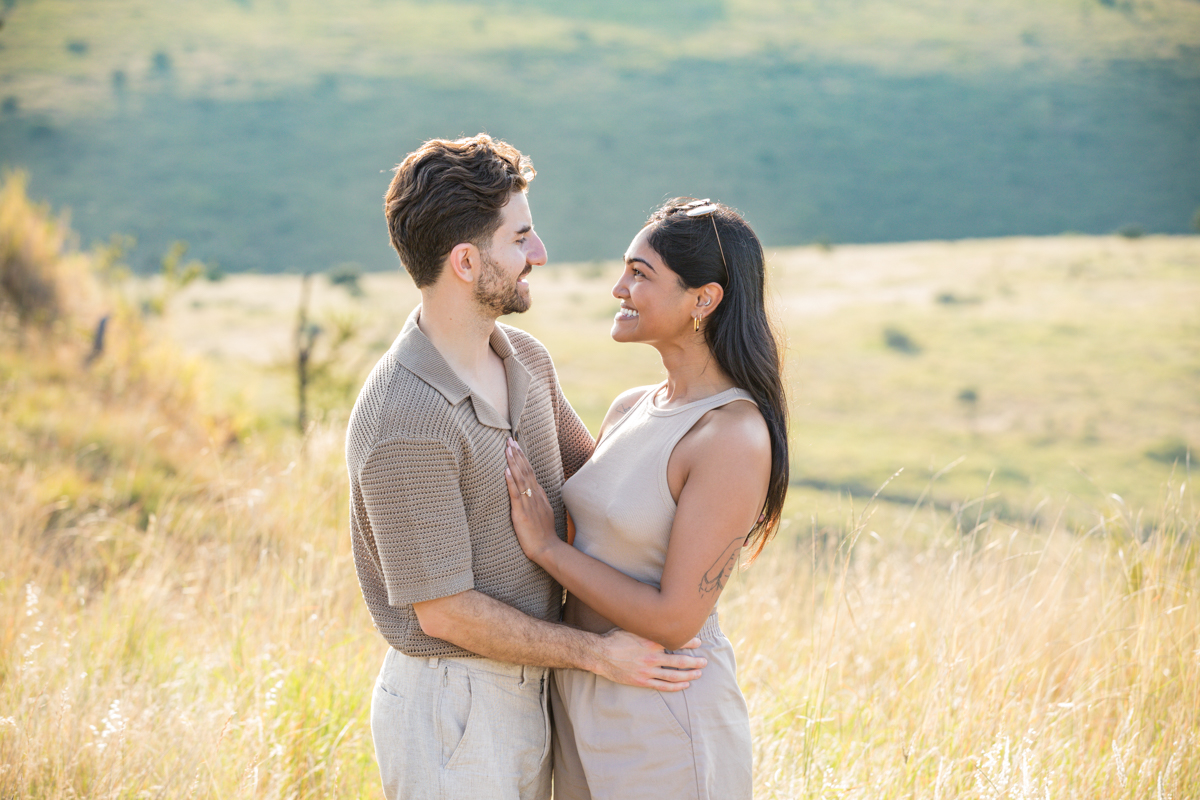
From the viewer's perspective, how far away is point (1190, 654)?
3426mm

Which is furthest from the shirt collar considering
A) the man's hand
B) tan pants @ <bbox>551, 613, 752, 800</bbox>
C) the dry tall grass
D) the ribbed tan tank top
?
the dry tall grass

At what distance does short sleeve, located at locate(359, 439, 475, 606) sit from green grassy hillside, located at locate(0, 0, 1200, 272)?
5468 centimetres

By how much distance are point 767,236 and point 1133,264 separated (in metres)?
26.7

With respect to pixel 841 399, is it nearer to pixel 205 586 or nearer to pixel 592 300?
pixel 592 300

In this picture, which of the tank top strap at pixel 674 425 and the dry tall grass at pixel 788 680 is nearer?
the tank top strap at pixel 674 425

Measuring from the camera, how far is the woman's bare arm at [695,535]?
221 centimetres

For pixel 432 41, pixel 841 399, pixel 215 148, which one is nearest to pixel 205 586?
pixel 841 399

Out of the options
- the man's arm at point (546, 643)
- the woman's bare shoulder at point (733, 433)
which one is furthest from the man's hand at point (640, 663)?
the woman's bare shoulder at point (733, 433)

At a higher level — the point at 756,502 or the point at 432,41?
the point at 432,41

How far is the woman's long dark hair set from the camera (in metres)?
2.40

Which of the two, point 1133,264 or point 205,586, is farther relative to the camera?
point 1133,264

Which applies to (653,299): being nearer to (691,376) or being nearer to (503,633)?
(691,376)

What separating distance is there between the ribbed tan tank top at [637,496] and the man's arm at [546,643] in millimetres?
190

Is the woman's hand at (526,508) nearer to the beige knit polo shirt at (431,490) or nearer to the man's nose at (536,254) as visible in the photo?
the beige knit polo shirt at (431,490)
